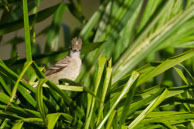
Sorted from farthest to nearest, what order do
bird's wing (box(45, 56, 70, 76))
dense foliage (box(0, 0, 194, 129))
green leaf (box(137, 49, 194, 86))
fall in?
bird's wing (box(45, 56, 70, 76)) → green leaf (box(137, 49, 194, 86)) → dense foliage (box(0, 0, 194, 129))

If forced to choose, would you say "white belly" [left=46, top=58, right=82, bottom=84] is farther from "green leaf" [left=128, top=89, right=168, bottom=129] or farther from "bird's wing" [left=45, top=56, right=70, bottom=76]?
"green leaf" [left=128, top=89, right=168, bottom=129]

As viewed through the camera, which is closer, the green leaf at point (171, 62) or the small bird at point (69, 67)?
the green leaf at point (171, 62)

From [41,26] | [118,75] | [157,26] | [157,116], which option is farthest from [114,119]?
[41,26]

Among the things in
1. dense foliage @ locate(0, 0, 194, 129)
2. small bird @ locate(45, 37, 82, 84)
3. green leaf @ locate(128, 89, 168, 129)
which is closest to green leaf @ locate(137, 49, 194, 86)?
dense foliage @ locate(0, 0, 194, 129)

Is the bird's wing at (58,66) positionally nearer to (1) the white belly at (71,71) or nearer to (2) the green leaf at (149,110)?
(1) the white belly at (71,71)

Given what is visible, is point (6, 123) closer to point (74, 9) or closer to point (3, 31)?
point (3, 31)

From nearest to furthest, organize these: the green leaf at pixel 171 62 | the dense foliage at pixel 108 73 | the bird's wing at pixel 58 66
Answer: the dense foliage at pixel 108 73, the green leaf at pixel 171 62, the bird's wing at pixel 58 66

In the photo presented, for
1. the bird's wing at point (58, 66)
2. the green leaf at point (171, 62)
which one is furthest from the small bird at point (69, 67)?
the green leaf at point (171, 62)
